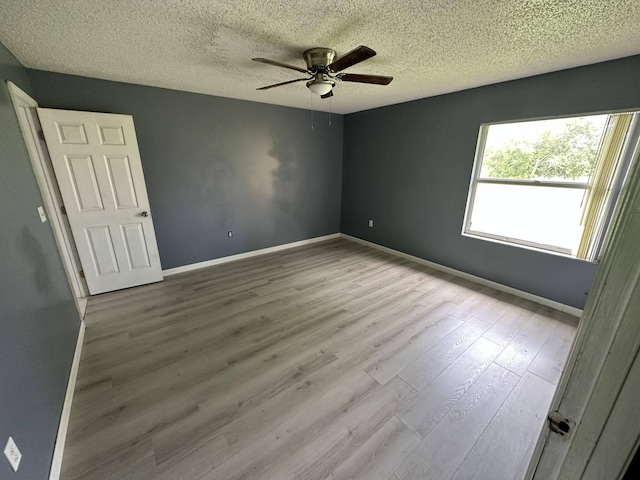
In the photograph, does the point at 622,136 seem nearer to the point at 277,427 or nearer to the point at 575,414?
the point at 575,414

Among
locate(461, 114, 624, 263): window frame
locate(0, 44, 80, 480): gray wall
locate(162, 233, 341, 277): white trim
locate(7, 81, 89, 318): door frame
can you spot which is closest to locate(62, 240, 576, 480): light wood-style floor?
locate(0, 44, 80, 480): gray wall

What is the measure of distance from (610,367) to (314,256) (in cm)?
401

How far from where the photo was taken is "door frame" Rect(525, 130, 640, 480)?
458 millimetres

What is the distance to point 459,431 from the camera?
1.55 meters

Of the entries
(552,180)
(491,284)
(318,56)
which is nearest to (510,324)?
(491,284)

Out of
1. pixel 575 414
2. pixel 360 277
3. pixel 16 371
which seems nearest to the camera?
pixel 575 414

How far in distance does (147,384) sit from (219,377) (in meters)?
0.51

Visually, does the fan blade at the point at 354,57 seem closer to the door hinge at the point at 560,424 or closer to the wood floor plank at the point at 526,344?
the door hinge at the point at 560,424

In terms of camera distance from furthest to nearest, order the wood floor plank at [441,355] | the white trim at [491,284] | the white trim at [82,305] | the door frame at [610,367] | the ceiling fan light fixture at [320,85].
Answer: the white trim at [491,284] < the white trim at [82,305] < the ceiling fan light fixture at [320,85] < the wood floor plank at [441,355] < the door frame at [610,367]

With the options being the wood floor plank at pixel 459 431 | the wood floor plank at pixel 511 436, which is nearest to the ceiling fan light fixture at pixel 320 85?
the wood floor plank at pixel 459 431

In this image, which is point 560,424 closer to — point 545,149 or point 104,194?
point 545,149

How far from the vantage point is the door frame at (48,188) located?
6.95 ft

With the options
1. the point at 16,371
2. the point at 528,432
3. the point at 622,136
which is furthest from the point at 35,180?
the point at 622,136

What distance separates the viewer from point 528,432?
5.10ft
